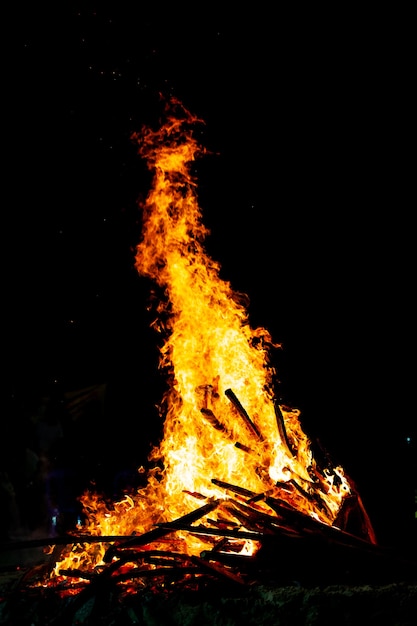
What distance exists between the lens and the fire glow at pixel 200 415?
5.05 m

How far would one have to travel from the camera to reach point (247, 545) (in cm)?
447

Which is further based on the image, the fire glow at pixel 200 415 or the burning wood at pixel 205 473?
the fire glow at pixel 200 415

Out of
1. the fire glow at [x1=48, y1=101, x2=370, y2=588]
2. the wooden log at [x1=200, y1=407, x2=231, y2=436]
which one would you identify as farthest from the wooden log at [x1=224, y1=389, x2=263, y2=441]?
the wooden log at [x1=200, y1=407, x2=231, y2=436]

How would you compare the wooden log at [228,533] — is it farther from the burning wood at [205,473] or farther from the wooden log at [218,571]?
the wooden log at [218,571]

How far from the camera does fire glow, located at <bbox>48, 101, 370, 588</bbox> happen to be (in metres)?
5.05

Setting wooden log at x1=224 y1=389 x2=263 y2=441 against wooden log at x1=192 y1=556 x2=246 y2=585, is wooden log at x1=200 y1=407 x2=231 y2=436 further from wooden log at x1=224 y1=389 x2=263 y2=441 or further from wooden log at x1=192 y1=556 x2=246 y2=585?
wooden log at x1=192 y1=556 x2=246 y2=585

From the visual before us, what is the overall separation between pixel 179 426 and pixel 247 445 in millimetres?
893

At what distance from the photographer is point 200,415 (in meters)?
5.94

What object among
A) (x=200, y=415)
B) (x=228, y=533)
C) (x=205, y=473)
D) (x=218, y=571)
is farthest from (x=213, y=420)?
(x=218, y=571)

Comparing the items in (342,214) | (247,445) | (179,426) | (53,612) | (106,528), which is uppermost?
(342,214)

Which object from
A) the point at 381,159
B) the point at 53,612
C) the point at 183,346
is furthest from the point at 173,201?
the point at 53,612

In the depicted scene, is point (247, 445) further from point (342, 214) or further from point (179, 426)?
point (342, 214)

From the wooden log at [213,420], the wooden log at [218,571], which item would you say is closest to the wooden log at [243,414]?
the wooden log at [213,420]

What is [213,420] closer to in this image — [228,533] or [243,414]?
[243,414]
